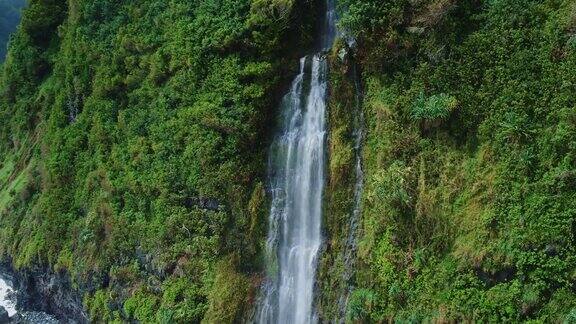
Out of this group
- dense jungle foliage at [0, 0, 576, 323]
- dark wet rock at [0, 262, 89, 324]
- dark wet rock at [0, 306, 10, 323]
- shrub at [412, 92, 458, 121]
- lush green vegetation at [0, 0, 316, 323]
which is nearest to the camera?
dense jungle foliage at [0, 0, 576, 323]

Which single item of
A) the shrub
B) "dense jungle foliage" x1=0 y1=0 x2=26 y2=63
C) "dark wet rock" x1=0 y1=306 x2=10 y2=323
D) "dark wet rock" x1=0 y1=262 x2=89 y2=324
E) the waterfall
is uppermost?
"dense jungle foliage" x1=0 y1=0 x2=26 y2=63

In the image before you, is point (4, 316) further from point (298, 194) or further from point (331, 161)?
point (331, 161)

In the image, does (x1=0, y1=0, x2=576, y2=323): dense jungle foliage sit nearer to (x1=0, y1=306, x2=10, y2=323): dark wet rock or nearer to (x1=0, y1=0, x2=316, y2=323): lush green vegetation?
(x1=0, y1=0, x2=316, y2=323): lush green vegetation

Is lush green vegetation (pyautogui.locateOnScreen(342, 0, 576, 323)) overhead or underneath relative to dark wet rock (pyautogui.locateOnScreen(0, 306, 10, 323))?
overhead

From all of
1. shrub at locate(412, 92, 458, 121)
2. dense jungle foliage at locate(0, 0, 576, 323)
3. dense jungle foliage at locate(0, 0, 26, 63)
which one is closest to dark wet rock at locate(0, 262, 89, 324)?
dense jungle foliage at locate(0, 0, 576, 323)

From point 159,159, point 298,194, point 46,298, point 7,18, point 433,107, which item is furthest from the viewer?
point 7,18

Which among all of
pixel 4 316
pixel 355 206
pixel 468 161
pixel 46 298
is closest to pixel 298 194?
pixel 355 206
